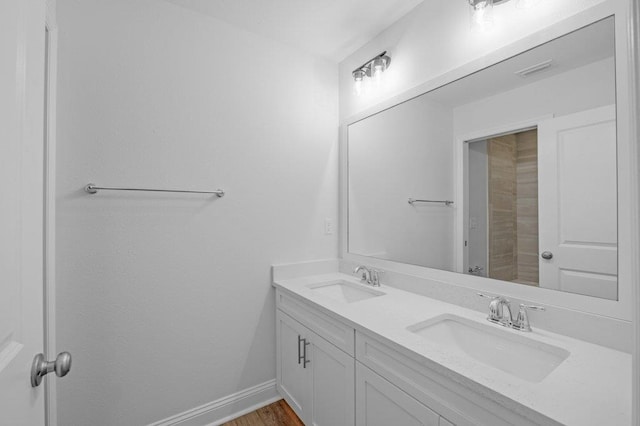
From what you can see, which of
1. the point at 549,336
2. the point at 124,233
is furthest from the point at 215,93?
the point at 549,336

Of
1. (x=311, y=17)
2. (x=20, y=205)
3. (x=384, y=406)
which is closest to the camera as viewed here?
(x=20, y=205)

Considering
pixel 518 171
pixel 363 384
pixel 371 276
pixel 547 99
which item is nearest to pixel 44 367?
pixel 363 384

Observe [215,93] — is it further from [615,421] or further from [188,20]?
[615,421]

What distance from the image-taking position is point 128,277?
4.89 ft

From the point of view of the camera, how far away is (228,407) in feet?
5.73

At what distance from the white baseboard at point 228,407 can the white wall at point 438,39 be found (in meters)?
1.98

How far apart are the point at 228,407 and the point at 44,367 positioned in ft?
4.58

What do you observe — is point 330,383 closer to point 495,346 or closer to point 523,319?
point 495,346

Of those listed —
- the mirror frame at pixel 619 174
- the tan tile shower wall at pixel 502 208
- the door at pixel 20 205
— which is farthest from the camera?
the tan tile shower wall at pixel 502 208

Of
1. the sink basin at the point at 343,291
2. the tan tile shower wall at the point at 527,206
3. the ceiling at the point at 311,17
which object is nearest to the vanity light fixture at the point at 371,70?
the ceiling at the point at 311,17

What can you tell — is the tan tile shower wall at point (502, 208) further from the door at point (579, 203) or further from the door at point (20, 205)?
the door at point (20, 205)

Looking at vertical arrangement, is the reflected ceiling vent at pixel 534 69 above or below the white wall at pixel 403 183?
above

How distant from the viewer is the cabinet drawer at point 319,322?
129 centimetres

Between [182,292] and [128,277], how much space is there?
276mm
